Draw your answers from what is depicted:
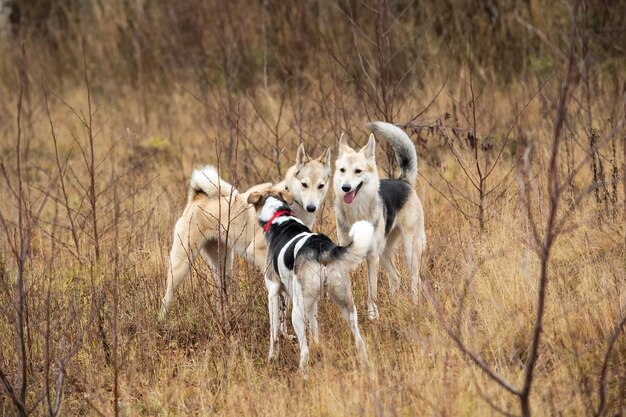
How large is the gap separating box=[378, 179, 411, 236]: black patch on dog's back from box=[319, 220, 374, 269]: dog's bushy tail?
1807 millimetres

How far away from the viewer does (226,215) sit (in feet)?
21.8

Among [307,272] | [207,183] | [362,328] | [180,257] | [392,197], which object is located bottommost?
[362,328]

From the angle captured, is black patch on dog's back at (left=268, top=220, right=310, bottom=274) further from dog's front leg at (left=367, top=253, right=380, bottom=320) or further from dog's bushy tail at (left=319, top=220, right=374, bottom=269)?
dog's front leg at (left=367, top=253, right=380, bottom=320)

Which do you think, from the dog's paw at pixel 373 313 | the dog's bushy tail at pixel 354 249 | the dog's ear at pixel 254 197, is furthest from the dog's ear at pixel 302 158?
the dog's bushy tail at pixel 354 249

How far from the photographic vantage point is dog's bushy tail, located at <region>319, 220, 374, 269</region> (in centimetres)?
462

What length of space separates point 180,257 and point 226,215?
51 cm

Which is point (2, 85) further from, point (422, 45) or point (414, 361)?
point (414, 361)

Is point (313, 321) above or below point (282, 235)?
below

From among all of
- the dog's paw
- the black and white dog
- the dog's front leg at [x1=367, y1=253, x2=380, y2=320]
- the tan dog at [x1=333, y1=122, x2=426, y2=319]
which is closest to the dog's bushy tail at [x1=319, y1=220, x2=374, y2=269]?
the black and white dog

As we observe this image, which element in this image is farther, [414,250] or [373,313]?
[414,250]

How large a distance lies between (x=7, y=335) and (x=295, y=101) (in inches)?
264

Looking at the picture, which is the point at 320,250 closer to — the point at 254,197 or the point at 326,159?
the point at 254,197

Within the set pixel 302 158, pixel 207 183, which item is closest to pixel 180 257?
pixel 207 183

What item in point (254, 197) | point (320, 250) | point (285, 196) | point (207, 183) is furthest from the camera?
point (207, 183)
